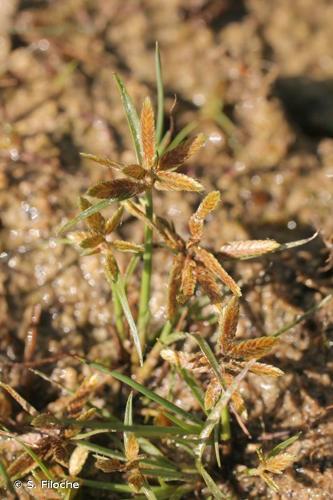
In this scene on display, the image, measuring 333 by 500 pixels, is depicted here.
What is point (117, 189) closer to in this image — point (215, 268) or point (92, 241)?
point (92, 241)

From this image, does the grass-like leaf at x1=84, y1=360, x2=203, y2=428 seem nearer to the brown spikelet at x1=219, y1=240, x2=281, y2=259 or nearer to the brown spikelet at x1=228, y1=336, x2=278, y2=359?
the brown spikelet at x1=228, y1=336, x2=278, y2=359

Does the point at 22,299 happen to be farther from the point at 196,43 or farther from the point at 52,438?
the point at 196,43

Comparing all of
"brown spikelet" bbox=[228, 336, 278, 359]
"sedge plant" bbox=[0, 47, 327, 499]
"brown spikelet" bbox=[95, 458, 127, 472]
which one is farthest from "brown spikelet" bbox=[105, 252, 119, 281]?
"brown spikelet" bbox=[95, 458, 127, 472]

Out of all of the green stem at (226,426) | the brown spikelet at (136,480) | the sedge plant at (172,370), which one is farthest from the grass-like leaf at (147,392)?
the brown spikelet at (136,480)

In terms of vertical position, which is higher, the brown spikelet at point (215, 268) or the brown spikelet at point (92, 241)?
the brown spikelet at point (92, 241)

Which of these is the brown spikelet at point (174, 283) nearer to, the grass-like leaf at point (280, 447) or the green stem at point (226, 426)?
the green stem at point (226, 426)

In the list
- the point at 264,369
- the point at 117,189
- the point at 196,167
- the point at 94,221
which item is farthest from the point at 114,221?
the point at 196,167
